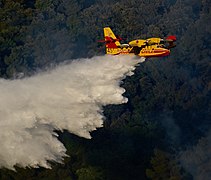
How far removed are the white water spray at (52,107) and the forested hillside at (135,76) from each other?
394 inches

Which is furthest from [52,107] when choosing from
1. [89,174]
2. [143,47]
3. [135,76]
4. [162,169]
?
[135,76]

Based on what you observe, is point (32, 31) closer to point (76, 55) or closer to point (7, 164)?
point (76, 55)

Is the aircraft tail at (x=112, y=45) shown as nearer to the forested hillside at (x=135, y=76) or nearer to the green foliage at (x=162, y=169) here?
the forested hillside at (x=135, y=76)

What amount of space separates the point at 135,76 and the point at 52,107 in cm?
4776

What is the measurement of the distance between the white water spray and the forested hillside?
32.9 feet

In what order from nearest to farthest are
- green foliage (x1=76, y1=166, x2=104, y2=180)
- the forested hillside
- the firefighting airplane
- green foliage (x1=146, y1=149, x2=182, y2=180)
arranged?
the firefighting airplane, green foliage (x1=76, y1=166, x2=104, y2=180), green foliage (x1=146, y1=149, x2=182, y2=180), the forested hillside

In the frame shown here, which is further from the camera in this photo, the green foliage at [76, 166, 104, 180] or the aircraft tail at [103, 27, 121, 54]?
the green foliage at [76, 166, 104, 180]

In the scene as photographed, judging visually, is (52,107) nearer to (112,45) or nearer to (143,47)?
(112,45)

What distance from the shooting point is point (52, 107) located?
5528 centimetres

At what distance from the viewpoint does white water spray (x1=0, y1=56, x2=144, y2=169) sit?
54.5m

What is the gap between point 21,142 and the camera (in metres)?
55.2

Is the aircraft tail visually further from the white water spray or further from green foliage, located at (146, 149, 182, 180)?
green foliage, located at (146, 149, 182, 180)

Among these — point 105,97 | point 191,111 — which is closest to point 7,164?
point 105,97

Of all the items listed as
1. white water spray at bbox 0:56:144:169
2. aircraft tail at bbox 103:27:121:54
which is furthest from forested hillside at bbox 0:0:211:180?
white water spray at bbox 0:56:144:169
